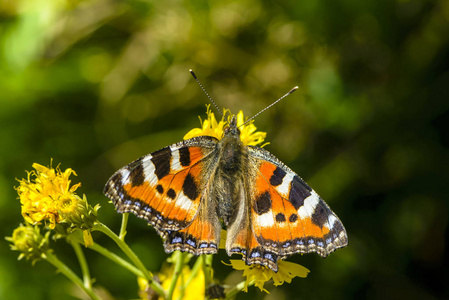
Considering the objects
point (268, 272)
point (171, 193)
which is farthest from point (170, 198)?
point (268, 272)

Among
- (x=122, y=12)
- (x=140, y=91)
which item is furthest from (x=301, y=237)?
(x=122, y=12)

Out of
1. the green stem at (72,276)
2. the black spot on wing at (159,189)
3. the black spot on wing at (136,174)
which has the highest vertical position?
the black spot on wing at (136,174)

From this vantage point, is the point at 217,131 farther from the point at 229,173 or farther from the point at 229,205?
the point at 229,205

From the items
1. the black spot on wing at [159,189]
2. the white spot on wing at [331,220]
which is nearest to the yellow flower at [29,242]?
the black spot on wing at [159,189]

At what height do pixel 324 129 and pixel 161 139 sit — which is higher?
pixel 161 139

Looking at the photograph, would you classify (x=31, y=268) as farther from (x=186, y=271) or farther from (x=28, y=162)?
(x=186, y=271)

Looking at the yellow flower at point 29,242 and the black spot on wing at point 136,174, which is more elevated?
the black spot on wing at point 136,174

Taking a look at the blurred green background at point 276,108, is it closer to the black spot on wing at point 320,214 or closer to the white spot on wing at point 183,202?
the white spot on wing at point 183,202
